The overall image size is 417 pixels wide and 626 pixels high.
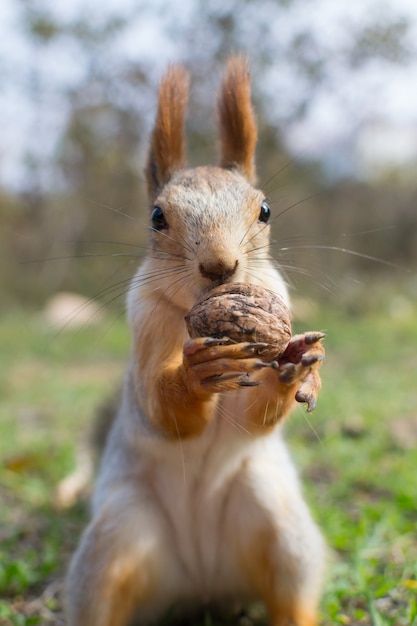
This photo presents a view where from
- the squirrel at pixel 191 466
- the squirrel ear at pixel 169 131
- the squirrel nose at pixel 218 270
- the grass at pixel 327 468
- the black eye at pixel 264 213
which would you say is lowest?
the grass at pixel 327 468

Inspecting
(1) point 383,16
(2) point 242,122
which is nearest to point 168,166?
(2) point 242,122

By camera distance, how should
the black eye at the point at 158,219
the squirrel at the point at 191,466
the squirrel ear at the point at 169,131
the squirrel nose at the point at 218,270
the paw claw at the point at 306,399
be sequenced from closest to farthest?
1. the paw claw at the point at 306,399
2. the squirrel nose at the point at 218,270
3. the squirrel at the point at 191,466
4. the black eye at the point at 158,219
5. the squirrel ear at the point at 169,131

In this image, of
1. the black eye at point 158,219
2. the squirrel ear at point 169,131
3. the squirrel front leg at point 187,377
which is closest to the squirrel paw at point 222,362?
the squirrel front leg at point 187,377

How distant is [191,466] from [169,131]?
3.04 ft

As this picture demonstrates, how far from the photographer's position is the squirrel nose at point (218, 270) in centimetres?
134

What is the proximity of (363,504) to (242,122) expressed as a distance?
58.0 inches

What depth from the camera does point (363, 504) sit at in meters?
2.43

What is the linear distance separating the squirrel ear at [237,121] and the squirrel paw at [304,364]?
0.71 meters

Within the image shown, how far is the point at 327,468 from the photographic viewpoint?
283cm

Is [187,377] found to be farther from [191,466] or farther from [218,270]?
[191,466]

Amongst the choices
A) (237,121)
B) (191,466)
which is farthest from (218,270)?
(237,121)

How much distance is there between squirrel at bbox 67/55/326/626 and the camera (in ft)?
4.83

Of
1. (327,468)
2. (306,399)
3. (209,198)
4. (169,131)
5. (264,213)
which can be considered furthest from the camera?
(327,468)

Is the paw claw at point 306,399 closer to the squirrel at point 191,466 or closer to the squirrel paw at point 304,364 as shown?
the squirrel paw at point 304,364
